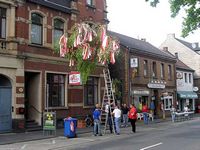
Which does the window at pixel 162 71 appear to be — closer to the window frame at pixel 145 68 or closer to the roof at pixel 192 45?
the window frame at pixel 145 68

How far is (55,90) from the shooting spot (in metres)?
26.3

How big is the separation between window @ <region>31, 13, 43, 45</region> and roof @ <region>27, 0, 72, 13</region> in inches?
35.4

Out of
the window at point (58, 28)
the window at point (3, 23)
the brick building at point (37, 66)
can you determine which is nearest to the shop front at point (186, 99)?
the brick building at point (37, 66)

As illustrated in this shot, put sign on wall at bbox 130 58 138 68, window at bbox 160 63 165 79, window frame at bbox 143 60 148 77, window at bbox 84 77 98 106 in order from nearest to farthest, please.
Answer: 1. window at bbox 84 77 98 106
2. sign on wall at bbox 130 58 138 68
3. window frame at bbox 143 60 148 77
4. window at bbox 160 63 165 79

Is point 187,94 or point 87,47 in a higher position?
point 87,47

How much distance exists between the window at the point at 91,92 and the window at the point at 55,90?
2.63m

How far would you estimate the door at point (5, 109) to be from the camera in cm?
2206

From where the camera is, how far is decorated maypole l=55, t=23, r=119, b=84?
21.5 m

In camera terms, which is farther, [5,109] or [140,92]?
[140,92]

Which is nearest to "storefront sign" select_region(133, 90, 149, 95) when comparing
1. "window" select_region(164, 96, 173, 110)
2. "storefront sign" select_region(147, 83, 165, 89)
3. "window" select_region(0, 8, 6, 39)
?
"storefront sign" select_region(147, 83, 165, 89)

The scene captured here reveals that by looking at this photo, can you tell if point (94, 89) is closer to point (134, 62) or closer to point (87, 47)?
point (134, 62)

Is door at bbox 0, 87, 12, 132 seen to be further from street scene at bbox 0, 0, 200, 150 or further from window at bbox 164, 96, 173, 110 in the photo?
window at bbox 164, 96, 173, 110

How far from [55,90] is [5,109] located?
188 inches

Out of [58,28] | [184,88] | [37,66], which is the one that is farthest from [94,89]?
[184,88]
